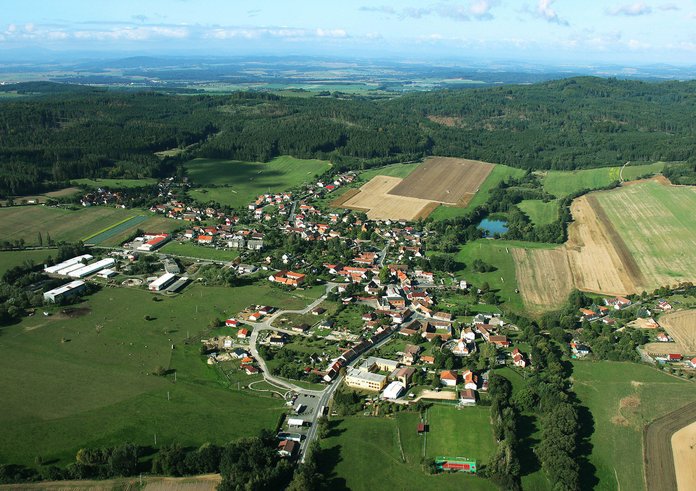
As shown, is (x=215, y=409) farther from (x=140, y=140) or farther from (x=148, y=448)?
(x=140, y=140)

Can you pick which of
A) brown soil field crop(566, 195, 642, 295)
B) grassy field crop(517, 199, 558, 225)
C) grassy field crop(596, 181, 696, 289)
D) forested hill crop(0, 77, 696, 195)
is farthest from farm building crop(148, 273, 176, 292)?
grassy field crop(517, 199, 558, 225)

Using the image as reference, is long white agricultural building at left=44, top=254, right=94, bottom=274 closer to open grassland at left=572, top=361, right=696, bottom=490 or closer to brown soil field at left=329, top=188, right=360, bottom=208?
brown soil field at left=329, top=188, right=360, bottom=208

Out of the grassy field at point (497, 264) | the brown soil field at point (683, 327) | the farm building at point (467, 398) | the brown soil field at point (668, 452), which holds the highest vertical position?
the grassy field at point (497, 264)

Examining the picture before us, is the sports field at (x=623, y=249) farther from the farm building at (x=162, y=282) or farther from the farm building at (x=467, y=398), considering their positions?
the farm building at (x=162, y=282)

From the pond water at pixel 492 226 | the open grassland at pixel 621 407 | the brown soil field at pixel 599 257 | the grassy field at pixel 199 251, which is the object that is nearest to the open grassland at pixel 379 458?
the open grassland at pixel 621 407

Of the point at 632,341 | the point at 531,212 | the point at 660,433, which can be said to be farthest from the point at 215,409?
the point at 531,212

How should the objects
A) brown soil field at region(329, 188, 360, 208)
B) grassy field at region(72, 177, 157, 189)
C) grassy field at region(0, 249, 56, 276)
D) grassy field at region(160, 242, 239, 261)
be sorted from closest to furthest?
1. grassy field at region(0, 249, 56, 276)
2. grassy field at region(160, 242, 239, 261)
3. brown soil field at region(329, 188, 360, 208)
4. grassy field at region(72, 177, 157, 189)

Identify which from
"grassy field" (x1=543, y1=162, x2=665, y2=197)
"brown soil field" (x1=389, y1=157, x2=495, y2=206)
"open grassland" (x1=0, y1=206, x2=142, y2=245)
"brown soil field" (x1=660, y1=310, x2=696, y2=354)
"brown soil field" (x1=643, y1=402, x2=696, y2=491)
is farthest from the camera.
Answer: "grassy field" (x1=543, y1=162, x2=665, y2=197)
